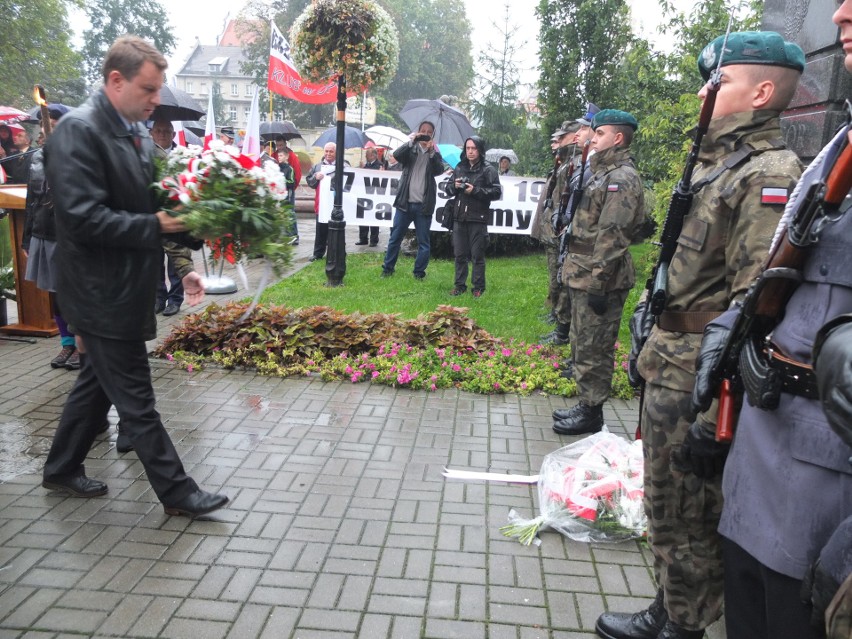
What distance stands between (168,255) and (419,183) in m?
5.89

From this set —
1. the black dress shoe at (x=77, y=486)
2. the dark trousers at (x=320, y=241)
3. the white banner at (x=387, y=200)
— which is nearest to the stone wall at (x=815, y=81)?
the black dress shoe at (x=77, y=486)

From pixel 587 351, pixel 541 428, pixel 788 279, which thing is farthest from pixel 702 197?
pixel 541 428

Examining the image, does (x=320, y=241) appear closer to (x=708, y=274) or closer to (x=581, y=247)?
(x=581, y=247)

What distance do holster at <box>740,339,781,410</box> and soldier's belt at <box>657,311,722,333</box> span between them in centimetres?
77

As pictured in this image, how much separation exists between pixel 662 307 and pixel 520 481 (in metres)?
1.89

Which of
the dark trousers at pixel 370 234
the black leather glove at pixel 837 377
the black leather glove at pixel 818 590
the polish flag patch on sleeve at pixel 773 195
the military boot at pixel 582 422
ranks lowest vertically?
the military boot at pixel 582 422

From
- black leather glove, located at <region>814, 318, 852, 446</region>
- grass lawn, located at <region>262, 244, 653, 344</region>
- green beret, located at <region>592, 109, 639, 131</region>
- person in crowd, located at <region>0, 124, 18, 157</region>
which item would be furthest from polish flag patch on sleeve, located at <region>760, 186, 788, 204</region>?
person in crowd, located at <region>0, 124, 18, 157</region>

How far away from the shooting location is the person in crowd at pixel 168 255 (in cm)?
433

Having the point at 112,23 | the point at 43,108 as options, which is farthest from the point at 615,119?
the point at 112,23

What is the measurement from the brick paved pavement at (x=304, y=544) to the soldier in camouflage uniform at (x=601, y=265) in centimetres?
45

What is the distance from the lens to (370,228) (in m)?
15.3

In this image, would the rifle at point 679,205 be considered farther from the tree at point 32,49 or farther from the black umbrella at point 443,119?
the tree at point 32,49

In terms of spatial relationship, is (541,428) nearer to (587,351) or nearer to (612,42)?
(587,351)

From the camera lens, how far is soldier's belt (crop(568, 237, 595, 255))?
520cm
